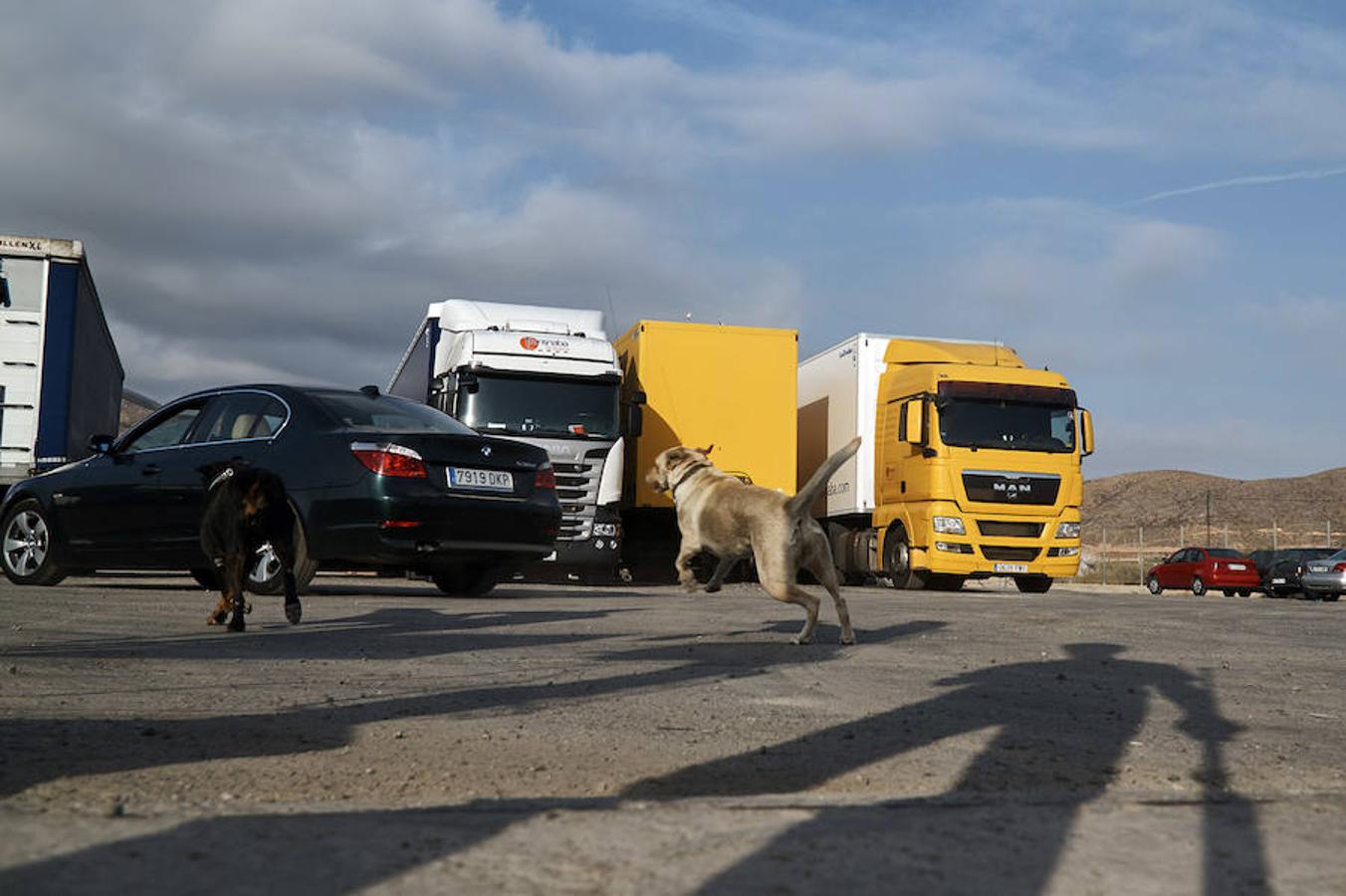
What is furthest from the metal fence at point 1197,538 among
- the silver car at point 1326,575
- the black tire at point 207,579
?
the black tire at point 207,579

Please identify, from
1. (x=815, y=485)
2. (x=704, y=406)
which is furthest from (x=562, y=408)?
(x=815, y=485)

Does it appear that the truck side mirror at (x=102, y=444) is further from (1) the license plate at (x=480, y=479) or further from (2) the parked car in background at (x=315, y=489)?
(1) the license plate at (x=480, y=479)

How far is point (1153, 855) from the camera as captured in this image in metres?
3.15

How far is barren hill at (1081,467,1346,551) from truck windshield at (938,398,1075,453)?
61.8 meters

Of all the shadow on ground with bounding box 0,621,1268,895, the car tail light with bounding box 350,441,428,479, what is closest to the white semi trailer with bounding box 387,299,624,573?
the car tail light with bounding box 350,441,428,479

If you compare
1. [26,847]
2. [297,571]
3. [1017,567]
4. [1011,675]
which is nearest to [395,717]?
[26,847]

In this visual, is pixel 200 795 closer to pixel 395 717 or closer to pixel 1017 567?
pixel 395 717

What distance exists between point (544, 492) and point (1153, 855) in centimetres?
904

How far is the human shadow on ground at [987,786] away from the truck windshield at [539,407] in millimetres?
11281

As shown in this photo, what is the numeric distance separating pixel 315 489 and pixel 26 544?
12.0 ft

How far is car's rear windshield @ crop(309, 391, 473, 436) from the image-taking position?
37.0ft

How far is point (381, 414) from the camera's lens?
11.6 metres

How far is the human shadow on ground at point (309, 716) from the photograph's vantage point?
166 inches

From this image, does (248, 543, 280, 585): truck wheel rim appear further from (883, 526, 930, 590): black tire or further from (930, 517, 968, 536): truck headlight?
(883, 526, 930, 590): black tire
